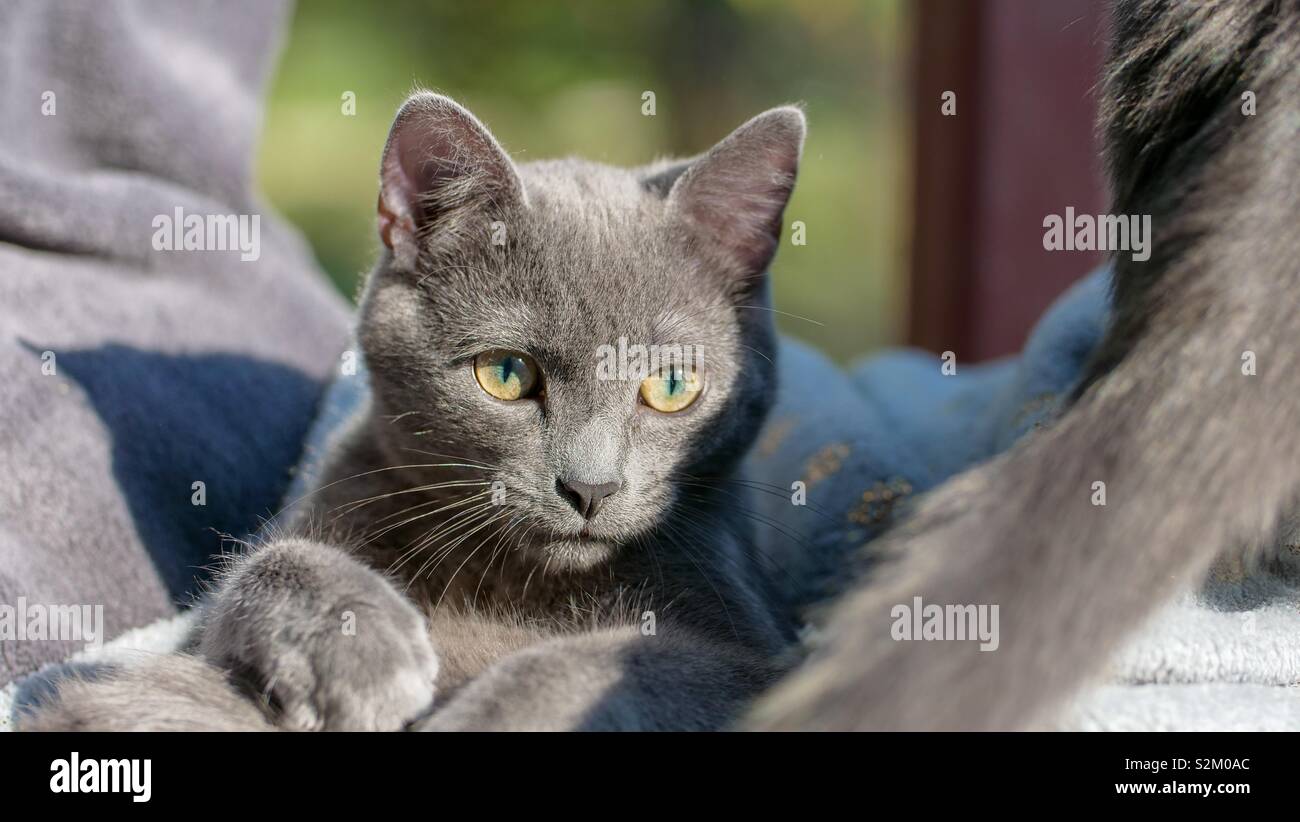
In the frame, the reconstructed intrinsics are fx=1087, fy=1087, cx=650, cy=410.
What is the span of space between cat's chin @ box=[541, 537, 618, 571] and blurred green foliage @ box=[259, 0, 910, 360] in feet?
11.7

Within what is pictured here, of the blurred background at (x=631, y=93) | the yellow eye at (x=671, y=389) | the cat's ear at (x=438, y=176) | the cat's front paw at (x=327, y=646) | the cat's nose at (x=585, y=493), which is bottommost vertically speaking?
the cat's front paw at (x=327, y=646)

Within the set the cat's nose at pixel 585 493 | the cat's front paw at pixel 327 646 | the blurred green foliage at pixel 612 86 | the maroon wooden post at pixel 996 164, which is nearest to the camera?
the cat's front paw at pixel 327 646

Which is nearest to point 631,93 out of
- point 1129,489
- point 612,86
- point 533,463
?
point 612,86

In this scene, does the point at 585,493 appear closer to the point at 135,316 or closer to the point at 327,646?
the point at 327,646

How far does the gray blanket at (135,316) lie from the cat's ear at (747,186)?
75 centimetres

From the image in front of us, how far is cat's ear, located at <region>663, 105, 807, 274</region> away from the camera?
1313mm

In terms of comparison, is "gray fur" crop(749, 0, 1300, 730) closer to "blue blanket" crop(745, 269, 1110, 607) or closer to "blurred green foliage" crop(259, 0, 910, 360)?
"blue blanket" crop(745, 269, 1110, 607)

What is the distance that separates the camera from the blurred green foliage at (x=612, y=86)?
Result: 4.88 meters

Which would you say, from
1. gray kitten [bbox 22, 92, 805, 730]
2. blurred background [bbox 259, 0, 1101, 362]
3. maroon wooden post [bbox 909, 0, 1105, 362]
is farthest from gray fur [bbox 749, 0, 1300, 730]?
blurred background [bbox 259, 0, 1101, 362]

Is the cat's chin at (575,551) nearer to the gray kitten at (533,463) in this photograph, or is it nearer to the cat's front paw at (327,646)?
the gray kitten at (533,463)

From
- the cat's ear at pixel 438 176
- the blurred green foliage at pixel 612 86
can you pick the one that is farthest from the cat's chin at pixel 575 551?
the blurred green foliage at pixel 612 86
